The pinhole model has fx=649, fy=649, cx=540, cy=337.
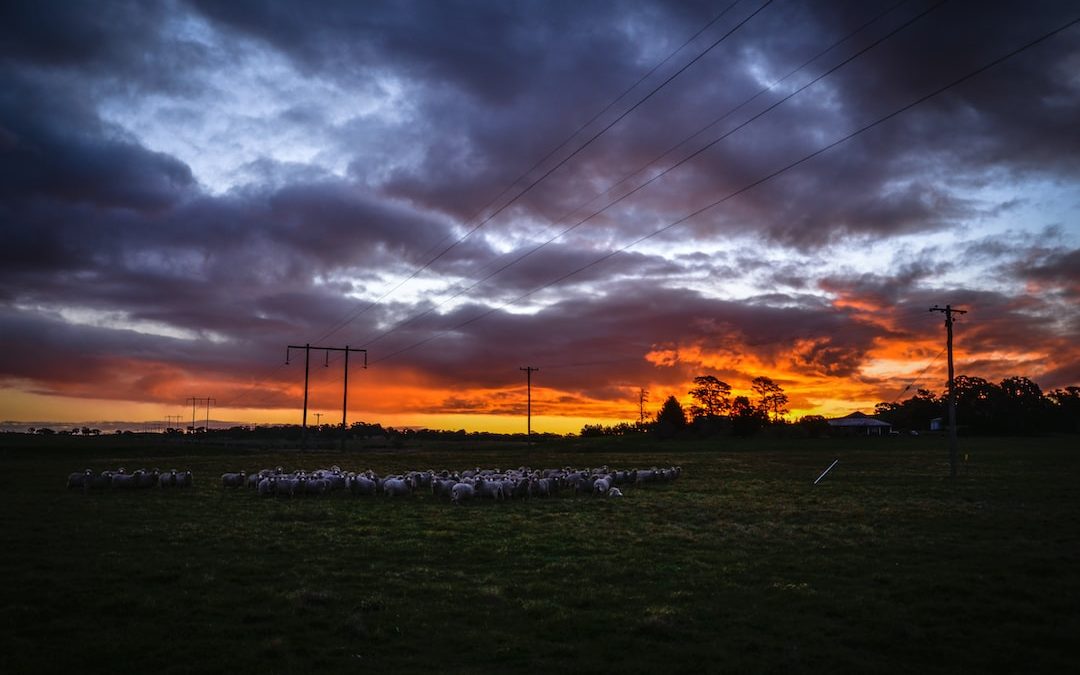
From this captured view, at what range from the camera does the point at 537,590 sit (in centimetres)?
1448

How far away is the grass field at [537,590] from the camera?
10.5 m

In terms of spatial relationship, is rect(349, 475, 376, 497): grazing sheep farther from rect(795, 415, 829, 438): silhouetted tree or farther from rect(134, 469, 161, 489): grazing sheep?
rect(795, 415, 829, 438): silhouetted tree

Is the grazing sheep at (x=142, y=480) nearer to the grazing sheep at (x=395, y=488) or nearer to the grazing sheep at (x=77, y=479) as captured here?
the grazing sheep at (x=77, y=479)

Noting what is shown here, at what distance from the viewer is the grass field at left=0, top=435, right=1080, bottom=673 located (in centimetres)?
1052

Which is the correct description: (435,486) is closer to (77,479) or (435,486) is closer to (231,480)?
(231,480)

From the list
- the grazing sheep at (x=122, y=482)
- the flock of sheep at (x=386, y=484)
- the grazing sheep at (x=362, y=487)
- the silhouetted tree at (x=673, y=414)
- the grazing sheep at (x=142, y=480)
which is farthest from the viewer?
the silhouetted tree at (x=673, y=414)

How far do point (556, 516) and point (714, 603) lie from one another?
13402mm

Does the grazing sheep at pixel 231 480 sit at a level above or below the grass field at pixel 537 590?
below

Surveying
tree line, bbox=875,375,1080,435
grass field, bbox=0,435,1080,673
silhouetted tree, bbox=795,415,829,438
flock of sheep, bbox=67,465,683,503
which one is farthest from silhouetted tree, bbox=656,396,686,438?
grass field, bbox=0,435,1080,673

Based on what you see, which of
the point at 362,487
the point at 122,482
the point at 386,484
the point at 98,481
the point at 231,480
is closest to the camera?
the point at 362,487

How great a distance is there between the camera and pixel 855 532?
22156 mm

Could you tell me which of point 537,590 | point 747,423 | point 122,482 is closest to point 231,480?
point 122,482

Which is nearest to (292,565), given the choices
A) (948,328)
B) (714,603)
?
(714,603)

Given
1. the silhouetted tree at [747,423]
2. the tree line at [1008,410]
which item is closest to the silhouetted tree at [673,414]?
the silhouetted tree at [747,423]
